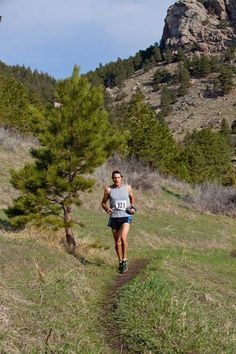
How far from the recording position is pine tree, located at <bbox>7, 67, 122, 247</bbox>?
1227 cm

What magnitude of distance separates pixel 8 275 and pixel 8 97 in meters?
34.6

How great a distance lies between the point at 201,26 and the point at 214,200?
103107 millimetres

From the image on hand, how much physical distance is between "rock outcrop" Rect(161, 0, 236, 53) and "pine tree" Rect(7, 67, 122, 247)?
113m

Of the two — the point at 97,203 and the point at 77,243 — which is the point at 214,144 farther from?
the point at 77,243

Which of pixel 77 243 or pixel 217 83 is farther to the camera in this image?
pixel 217 83

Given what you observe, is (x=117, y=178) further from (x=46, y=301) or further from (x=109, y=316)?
(x=46, y=301)

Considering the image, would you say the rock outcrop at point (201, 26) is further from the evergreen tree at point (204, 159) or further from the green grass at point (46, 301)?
the green grass at point (46, 301)

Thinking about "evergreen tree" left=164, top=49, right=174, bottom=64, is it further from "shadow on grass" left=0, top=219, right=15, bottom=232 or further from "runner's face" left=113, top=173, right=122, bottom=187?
"runner's face" left=113, top=173, right=122, bottom=187

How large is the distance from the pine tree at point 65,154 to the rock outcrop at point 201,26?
11317cm

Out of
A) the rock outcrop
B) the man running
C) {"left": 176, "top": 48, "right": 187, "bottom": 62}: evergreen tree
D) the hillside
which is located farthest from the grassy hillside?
the rock outcrop

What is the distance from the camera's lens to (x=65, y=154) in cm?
1258

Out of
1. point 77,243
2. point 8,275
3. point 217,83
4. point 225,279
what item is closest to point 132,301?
point 8,275

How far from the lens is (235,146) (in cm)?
7238

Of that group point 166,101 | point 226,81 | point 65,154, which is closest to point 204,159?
point 65,154
